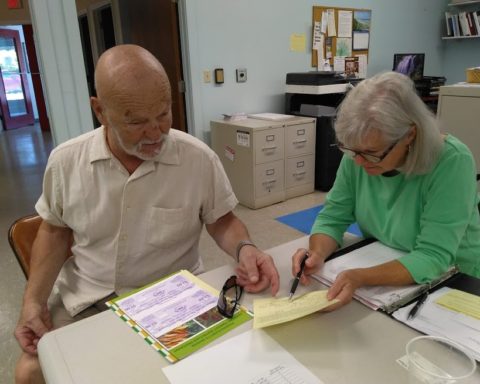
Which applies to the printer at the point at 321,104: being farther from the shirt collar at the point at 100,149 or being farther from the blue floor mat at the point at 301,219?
the shirt collar at the point at 100,149

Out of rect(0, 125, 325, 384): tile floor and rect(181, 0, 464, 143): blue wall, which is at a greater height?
rect(181, 0, 464, 143): blue wall

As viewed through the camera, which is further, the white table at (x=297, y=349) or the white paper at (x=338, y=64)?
the white paper at (x=338, y=64)

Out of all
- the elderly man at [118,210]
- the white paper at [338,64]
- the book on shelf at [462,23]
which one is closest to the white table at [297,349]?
the elderly man at [118,210]

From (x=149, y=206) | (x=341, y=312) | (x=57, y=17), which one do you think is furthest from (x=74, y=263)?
(x=57, y=17)

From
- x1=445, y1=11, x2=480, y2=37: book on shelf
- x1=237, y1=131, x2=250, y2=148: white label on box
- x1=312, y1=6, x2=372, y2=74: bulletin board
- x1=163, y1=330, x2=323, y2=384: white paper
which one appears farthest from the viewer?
x1=445, y1=11, x2=480, y2=37: book on shelf

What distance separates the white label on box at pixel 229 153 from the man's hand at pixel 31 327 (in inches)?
97.1

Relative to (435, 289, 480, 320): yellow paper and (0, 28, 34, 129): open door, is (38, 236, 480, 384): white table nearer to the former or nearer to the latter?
(435, 289, 480, 320): yellow paper

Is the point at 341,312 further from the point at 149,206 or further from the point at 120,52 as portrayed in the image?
the point at 120,52

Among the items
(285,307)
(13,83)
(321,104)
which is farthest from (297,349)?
(13,83)

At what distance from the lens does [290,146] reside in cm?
350

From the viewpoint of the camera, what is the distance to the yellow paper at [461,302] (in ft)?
2.79

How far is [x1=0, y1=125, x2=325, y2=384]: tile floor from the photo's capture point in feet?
6.48

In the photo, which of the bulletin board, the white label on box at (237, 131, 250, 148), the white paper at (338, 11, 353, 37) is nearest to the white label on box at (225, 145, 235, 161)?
the white label on box at (237, 131, 250, 148)

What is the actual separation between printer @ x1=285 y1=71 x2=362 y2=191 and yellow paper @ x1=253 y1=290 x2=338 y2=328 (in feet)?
8.96
